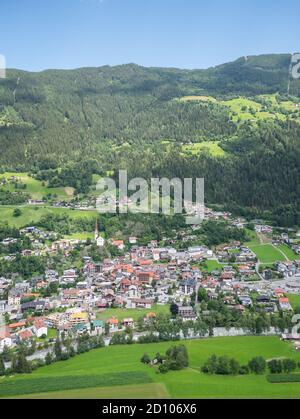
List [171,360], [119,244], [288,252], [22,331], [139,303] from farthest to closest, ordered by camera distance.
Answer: [119,244] < [288,252] < [139,303] < [22,331] < [171,360]

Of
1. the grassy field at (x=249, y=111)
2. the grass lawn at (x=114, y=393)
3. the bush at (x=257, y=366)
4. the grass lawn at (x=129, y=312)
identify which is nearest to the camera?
the grass lawn at (x=114, y=393)

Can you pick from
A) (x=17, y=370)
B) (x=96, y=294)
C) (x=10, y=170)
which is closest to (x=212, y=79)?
(x=10, y=170)

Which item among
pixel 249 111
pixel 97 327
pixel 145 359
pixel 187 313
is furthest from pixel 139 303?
pixel 249 111

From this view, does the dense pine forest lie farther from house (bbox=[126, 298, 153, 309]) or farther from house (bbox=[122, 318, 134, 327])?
house (bbox=[122, 318, 134, 327])

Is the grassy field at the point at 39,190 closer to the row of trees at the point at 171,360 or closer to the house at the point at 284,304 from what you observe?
the house at the point at 284,304

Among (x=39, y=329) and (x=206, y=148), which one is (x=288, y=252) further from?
(x=206, y=148)

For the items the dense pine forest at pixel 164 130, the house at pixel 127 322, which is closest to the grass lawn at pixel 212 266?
the house at pixel 127 322

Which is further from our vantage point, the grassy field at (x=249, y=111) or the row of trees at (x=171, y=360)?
the grassy field at (x=249, y=111)

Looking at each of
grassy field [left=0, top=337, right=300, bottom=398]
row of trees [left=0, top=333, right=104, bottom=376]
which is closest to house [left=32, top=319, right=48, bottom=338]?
row of trees [left=0, top=333, right=104, bottom=376]
